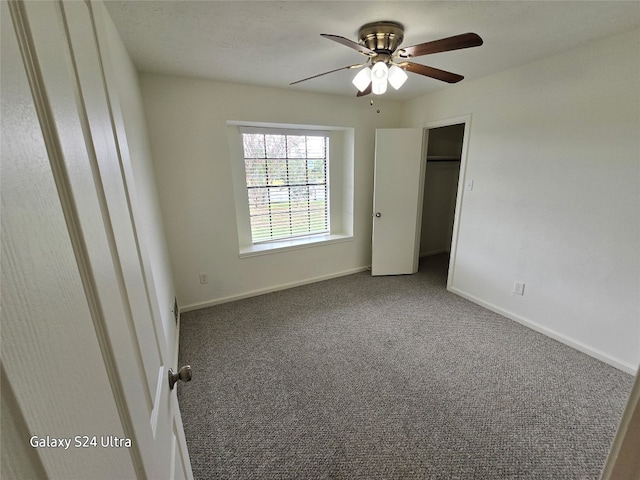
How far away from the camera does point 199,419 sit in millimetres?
1622

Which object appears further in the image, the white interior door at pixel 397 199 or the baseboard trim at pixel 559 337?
the white interior door at pixel 397 199

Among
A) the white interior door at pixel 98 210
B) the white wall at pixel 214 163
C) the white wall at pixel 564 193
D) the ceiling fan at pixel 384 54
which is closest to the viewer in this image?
the white interior door at pixel 98 210

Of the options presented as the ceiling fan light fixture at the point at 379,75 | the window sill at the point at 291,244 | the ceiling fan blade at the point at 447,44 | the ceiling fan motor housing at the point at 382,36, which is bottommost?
the window sill at the point at 291,244

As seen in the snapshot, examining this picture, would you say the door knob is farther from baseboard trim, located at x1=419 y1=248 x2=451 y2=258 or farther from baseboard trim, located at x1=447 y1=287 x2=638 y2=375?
baseboard trim, located at x1=419 y1=248 x2=451 y2=258

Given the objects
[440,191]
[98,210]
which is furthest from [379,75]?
[440,191]

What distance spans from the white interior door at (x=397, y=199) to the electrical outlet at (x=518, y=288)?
4.20 ft

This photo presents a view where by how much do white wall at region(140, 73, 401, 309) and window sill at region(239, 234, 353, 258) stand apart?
0.23 ft

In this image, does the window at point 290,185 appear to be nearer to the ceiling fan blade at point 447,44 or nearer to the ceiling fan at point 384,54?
the ceiling fan at point 384,54

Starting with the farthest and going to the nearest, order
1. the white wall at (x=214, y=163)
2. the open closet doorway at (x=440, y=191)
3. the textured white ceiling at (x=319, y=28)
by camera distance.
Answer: the open closet doorway at (x=440, y=191) < the white wall at (x=214, y=163) < the textured white ceiling at (x=319, y=28)

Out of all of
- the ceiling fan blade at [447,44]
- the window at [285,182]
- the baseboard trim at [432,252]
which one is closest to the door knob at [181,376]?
the ceiling fan blade at [447,44]

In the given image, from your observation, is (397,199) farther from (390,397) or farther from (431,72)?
(390,397)

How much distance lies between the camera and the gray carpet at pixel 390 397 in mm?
1382

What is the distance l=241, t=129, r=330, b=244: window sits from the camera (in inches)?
123

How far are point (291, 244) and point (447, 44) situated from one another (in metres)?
2.43
